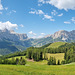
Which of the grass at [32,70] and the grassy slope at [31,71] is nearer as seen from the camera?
the grassy slope at [31,71]

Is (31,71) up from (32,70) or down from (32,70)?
up

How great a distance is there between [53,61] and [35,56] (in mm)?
37003

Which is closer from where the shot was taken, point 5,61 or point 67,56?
point 5,61

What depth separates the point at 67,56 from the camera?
149 meters

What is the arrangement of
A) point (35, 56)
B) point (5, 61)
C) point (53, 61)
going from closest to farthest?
point (5, 61) < point (53, 61) < point (35, 56)

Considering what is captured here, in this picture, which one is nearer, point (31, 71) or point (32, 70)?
point (31, 71)

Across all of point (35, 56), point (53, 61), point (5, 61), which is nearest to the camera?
point (5, 61)

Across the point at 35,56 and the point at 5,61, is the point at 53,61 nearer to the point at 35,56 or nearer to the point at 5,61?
the point at 35,56

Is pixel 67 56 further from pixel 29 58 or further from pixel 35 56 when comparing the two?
pixel 29 58

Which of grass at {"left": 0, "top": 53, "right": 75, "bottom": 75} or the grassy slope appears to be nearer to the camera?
the grassy slope

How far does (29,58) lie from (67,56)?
56.1 meters

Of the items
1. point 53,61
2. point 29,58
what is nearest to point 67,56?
point 53,61

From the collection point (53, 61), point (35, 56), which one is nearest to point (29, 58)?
point (35, 56)

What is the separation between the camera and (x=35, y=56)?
14812 centimetres
